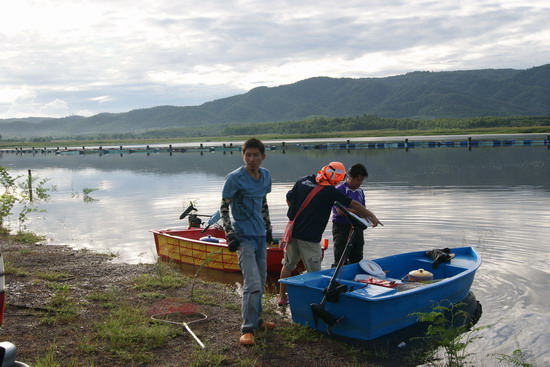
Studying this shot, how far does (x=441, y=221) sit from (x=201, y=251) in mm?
8154

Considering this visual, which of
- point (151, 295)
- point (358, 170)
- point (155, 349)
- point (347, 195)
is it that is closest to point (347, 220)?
point (347, 195)

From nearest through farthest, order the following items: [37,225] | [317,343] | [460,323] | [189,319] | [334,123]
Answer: [317,343] → [189,319] → [460,323] → [37,225] → [334,123]

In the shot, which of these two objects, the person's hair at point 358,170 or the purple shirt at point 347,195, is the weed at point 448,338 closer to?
the purple shirt at point 347,195

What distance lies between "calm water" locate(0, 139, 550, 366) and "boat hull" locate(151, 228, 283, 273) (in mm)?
627

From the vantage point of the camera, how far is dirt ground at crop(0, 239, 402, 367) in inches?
255

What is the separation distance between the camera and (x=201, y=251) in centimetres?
1288

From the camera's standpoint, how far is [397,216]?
18641mm

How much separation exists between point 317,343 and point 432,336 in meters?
1.78

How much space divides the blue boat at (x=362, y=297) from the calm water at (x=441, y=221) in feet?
2.93

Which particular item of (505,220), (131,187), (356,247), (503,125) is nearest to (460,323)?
(356,247)

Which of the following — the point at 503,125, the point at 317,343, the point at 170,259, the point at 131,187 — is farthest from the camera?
the point at 503,125

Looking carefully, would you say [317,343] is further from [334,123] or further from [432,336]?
[334,123]

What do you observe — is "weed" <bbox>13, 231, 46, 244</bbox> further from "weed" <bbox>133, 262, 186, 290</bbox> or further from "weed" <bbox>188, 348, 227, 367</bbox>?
"weed" <bbox>188, 348, 227, 367</bbox>

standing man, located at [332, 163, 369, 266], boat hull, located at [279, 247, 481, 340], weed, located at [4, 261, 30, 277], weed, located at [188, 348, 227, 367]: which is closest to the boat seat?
boat hull, located at [279, 247, 481, 340]
